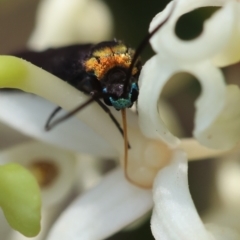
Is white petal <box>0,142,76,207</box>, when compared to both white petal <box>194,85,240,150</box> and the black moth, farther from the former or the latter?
white petal <box>194,85,240,150</box>

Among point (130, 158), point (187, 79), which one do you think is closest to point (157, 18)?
point (130, 158)

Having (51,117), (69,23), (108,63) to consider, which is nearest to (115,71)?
(108,63)

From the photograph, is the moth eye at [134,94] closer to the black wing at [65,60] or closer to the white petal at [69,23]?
the black wing at [65,60]

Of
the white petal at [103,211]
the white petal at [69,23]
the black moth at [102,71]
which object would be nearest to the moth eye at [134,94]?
the black moth at [102,71]

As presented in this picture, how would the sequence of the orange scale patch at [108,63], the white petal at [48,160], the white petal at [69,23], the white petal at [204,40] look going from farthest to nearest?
the white petal at [69,23] < the white petal at [48,160] < the orange scale patch at [108,63] < the white petal at [204,40]

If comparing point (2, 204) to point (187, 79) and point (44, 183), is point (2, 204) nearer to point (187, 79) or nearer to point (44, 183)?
point (44, 183)

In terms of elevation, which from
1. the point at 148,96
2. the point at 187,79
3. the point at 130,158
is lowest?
the point at 187,79
